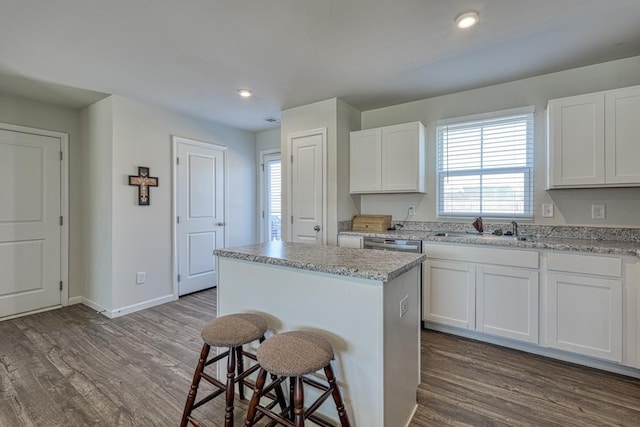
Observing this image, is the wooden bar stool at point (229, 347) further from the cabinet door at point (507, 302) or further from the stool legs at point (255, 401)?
the cabinet door at point (507, 302)

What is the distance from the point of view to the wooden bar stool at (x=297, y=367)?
1.23 meters

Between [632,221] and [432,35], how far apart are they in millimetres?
2268

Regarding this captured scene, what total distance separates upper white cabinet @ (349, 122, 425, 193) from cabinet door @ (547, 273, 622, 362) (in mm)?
1526

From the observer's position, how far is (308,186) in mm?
3693

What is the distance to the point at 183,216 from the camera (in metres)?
4.05

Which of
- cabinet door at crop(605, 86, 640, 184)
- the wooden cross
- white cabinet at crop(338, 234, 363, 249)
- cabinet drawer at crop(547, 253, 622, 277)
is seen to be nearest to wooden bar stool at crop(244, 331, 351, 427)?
white cabinet at crop(338, 234, 363, 249)

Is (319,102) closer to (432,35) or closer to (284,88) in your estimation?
(284,88)

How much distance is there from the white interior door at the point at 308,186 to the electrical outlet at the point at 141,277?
6.01 ft

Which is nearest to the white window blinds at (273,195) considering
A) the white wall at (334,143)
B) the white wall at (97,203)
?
the white wall at (334,143)

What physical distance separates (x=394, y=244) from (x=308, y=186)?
126cm

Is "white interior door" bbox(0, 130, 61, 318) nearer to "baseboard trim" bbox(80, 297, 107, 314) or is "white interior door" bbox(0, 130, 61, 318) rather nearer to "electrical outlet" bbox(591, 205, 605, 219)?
"baseboard trim" bbox(80, 297, 107, 314)

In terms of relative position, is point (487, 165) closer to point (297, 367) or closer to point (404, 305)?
point (404, 305)

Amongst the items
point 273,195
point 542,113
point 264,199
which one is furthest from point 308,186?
point 542,113

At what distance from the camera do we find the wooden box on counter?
3.52 metres
